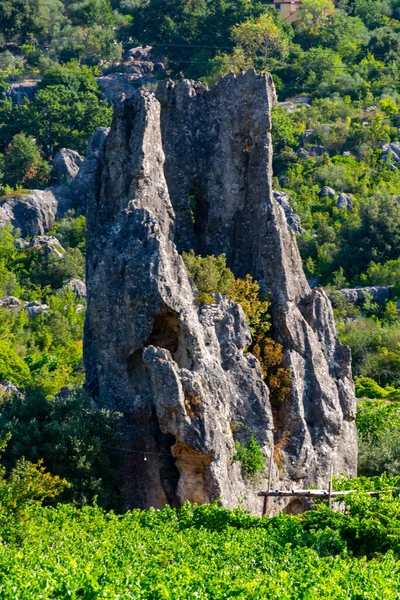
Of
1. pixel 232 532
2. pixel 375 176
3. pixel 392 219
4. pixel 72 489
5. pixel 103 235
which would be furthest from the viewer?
pixel 375 176

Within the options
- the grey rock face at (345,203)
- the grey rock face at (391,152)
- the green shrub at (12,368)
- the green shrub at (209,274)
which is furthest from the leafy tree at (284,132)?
the green shrub at (209,274)

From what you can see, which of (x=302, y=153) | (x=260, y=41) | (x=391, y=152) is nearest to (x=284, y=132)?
(x=302, y=153)

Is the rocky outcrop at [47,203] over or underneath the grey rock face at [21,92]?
underneath

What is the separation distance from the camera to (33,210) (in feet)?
292

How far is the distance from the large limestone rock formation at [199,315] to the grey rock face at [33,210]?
40646 millimetres

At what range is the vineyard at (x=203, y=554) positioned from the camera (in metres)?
26.5

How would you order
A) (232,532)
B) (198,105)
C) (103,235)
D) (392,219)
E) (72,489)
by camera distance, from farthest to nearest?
(392,219)
(198,105)
(103,235)
(72,489)
(232,532)

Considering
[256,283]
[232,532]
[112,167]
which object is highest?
[112,167]

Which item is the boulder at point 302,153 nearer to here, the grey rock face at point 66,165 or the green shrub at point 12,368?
the grey rock face at point 66,165

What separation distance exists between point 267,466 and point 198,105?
1388 cm

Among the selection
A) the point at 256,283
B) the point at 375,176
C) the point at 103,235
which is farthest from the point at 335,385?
the point at 375,176

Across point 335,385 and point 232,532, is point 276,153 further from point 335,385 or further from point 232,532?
point 232,532

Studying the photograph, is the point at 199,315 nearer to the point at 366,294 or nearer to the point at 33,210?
the point at 366,294

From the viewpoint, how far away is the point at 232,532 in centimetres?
3438
